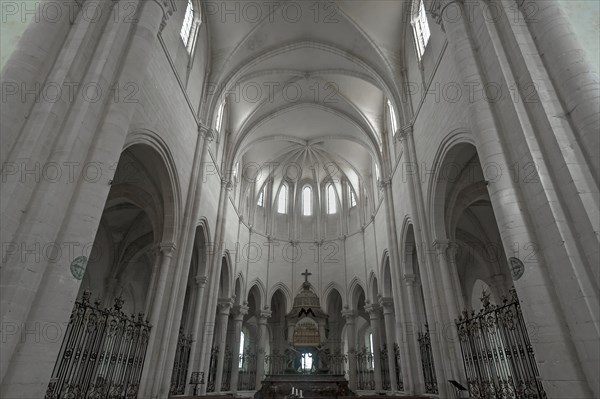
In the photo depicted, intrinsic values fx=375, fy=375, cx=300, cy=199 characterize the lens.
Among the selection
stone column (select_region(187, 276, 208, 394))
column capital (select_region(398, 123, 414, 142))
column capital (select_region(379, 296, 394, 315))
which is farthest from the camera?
column capital (select_region(379, 296, 394, 315))

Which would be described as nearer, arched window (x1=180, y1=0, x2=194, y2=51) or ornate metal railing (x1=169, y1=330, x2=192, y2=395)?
ornate metal railing (x1=169, y1=330, x2=192, y2=395)

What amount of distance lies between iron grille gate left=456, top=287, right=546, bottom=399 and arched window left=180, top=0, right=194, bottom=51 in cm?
1255

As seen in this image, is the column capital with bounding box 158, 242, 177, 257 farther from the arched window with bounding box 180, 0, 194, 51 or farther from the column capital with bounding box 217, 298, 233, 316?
the column capital with bounding box 217, 298, 233, 316

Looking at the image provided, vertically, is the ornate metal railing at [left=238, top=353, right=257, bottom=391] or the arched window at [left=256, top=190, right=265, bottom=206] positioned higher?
the arched window at [left=256, top=190, right=265, bottom=206]

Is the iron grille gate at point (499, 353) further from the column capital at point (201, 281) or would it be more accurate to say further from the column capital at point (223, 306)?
the column capital at point (223, 306)

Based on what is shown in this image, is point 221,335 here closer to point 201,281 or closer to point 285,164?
point 201,281

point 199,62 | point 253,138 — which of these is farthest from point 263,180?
point 199,62

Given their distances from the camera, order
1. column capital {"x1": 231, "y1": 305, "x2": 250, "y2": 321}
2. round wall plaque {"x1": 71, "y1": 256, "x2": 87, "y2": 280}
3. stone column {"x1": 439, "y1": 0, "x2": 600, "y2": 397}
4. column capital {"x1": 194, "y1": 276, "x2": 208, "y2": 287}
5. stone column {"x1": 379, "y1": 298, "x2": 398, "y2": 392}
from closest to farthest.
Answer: stone column {"x1": 439, "y1": 0, "x2": 600, "y2": 397} → round wall plaque {"x1": 71, "y1": 256, "x2": 87, "y2": 280} → column capital {"x1": 194, "y1": 276, "x2": 208, "y2": 287} → stone column {"x1": 379, "y1": 298, "x2": 398, "y2": 392} → column capital {"x1": 231, "y1": 305, "x2": 250, "y2": 321}

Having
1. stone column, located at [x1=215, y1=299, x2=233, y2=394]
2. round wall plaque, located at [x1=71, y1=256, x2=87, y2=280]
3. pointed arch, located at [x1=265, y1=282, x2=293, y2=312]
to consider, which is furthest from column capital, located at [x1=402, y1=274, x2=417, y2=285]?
round wall plaque, located at [x1=71, y1=256, x2=87, y2=280]

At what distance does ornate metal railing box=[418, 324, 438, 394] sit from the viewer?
1202 cm

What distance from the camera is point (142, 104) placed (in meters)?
9.75

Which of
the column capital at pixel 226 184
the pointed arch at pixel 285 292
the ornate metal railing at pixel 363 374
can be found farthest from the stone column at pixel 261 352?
the column capital at pixel 226 184

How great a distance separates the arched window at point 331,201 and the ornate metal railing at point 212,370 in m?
13.4

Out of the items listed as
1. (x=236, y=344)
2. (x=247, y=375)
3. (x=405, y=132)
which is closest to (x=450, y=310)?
(x=405, y=132)
